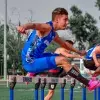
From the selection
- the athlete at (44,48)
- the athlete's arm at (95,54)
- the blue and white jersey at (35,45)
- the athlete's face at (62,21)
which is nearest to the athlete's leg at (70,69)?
the athlete at (44,48)

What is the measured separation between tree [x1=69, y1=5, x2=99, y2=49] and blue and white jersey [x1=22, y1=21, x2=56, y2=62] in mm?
44865

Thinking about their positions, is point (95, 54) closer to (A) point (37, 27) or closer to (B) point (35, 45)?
(B) point (35, 45)

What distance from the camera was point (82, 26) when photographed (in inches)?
2072

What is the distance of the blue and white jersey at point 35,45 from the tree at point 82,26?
44.9 metres

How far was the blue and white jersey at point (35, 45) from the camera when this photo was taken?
662cm

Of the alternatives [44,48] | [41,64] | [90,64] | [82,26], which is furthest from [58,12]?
[82,26]

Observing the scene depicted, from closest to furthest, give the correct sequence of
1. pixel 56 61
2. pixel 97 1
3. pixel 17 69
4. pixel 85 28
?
pixel 56 61
pixel 97 1
pixel 85 28
pixel 17 69

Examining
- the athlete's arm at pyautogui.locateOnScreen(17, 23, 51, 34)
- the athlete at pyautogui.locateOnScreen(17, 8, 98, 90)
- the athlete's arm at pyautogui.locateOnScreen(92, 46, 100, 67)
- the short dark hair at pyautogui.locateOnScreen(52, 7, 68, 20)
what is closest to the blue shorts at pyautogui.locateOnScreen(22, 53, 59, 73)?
the athlete at pyautogui.locateOnScreen(17, 8, 98, 90)

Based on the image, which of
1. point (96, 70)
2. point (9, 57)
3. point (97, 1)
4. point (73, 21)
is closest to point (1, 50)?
point (9, 57)

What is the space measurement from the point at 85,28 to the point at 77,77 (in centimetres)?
4623

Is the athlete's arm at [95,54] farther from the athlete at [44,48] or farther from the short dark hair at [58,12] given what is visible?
the short dark hair at [58,12]

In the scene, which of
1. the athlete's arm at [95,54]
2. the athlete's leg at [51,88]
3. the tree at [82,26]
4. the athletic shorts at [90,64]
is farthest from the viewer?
the tree at [82,26]

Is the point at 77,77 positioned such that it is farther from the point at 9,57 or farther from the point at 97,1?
the point at 9,57

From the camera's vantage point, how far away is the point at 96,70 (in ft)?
28.3
